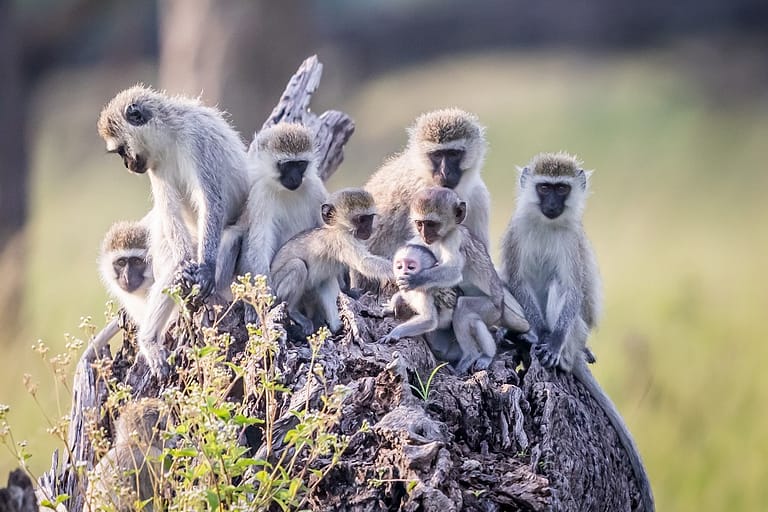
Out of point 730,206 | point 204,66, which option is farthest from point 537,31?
point 204,66

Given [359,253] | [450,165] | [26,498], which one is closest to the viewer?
[26,498]

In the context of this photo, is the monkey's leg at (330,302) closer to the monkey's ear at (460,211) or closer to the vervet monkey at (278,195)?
the vervet monkey at (278,195)

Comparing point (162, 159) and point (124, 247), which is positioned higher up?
point (162, 159)

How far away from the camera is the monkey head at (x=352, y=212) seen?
228 inches

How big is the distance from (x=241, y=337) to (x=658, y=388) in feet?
18.0

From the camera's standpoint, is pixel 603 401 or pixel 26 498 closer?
pixel 26 498

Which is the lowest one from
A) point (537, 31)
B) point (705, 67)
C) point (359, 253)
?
point (359, 253)

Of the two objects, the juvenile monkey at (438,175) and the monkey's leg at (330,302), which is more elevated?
the juvenile monkey at (438,175)

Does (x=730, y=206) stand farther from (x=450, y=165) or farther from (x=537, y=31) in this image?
(x=450, y=165)

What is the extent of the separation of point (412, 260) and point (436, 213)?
0.30 m

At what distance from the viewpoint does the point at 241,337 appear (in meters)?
5.59

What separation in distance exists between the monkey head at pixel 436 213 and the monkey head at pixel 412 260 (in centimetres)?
10

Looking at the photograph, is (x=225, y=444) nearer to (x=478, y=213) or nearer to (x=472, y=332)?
(x=472, y=332)

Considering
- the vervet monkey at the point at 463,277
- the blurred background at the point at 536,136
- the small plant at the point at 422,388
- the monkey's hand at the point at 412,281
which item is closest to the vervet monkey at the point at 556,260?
the vervet monkey at the point at 463,277
